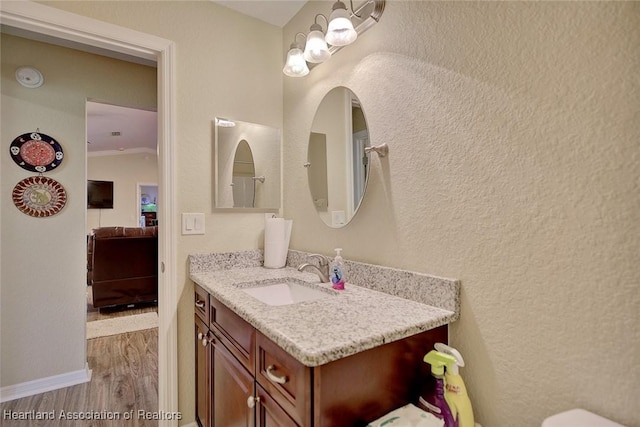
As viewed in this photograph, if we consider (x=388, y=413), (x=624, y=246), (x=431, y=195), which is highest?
(x=431, y=195)

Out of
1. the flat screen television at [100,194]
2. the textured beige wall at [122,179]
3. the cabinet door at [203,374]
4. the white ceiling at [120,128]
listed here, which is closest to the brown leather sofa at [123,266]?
the white ceiling at [120,128]

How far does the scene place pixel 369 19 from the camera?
1.33m

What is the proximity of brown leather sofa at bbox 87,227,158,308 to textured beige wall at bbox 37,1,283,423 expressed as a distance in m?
2.62

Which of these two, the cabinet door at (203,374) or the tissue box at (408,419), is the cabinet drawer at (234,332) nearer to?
the cabinet door at (203,374)

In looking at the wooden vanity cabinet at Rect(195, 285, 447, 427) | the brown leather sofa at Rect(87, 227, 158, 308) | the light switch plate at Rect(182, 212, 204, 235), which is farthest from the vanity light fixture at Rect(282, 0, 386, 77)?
the brown leather sofa at Rect(87, 227, 158, 308)

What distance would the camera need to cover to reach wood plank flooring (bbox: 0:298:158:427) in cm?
178

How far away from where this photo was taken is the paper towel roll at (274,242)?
5.88 feet

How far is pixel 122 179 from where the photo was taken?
7.66m

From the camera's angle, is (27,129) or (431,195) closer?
(431,195)

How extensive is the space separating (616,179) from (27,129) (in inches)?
119

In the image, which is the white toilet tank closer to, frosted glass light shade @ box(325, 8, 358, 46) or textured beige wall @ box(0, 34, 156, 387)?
frosted glass light shade @ box(325, 8, 358, 46)

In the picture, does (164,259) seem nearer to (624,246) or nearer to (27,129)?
(27,129)

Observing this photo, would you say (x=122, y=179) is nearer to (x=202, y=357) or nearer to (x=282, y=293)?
(x=202, y=357)

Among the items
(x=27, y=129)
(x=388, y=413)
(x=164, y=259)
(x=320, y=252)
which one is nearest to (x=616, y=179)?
(x=388, y=413)
